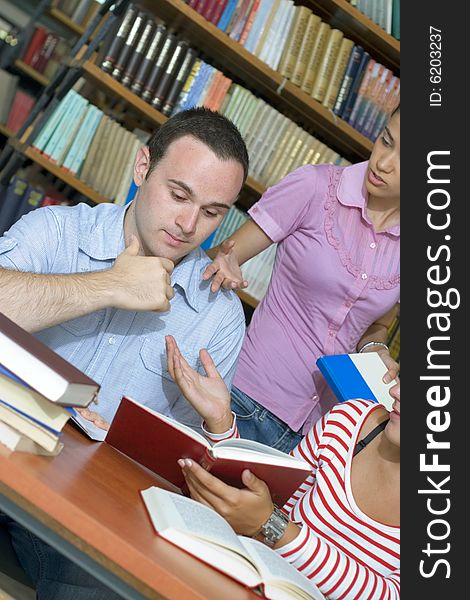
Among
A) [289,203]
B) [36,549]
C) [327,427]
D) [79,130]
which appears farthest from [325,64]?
[36,549]

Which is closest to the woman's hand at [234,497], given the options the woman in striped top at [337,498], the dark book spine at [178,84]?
the woman in striped top at [337,498]

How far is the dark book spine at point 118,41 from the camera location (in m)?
3.21

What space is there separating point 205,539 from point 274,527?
287mm

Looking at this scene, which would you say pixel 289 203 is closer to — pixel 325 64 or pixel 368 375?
pixel 368 375

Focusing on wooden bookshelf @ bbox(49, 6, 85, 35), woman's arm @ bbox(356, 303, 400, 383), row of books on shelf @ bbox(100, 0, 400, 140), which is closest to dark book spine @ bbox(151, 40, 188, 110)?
row of books on shelf @ bbox(100, 0, 400, 140)

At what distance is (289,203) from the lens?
224 cm

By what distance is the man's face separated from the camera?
1.73m

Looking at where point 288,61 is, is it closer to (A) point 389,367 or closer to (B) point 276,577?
(A) point 389,367

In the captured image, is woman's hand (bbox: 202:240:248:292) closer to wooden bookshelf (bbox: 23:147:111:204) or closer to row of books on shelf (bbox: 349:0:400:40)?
wooden bookshelf (bbox: 23:147:111:204)

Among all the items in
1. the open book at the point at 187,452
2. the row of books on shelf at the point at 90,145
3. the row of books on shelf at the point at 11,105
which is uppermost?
the row of books on shelf at the point at 11,105

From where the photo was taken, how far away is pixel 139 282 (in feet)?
5.09

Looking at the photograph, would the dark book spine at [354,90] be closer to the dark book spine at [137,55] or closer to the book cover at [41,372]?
the dark book spine at [137,55]

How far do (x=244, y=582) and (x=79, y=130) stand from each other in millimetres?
2445

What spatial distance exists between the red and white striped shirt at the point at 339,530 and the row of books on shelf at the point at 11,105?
3988mm
